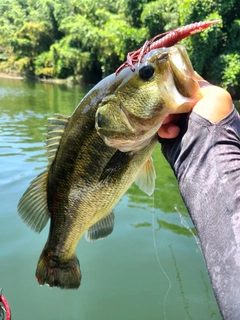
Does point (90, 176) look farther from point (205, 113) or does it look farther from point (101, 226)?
point (205, 113)

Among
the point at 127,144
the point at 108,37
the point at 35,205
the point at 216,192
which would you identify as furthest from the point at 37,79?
the point at 216,192

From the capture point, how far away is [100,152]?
1521 millimetres

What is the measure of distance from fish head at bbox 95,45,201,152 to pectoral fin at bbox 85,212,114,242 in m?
0.50

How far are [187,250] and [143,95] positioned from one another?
9.76 ft

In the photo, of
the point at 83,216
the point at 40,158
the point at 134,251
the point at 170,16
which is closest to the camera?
the point at 83,216

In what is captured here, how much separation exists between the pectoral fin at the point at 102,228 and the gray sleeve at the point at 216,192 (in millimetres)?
624

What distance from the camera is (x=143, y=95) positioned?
137cm

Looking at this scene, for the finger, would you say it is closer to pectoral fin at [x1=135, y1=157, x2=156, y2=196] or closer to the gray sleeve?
the gray sleeve

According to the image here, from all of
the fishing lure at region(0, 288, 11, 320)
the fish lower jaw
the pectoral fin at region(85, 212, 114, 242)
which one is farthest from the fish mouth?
the fishing lure at region(0, 288, 11, 320)

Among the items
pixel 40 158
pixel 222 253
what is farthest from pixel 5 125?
pixel 222 253

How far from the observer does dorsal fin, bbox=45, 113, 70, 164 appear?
163 centimetres

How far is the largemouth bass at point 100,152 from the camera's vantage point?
133 cm

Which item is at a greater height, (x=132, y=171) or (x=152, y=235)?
(x=132, y=171)

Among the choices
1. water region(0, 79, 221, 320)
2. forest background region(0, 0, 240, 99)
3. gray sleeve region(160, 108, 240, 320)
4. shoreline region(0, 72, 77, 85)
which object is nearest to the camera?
gray sleeve region(160, 108, 240, 320)
